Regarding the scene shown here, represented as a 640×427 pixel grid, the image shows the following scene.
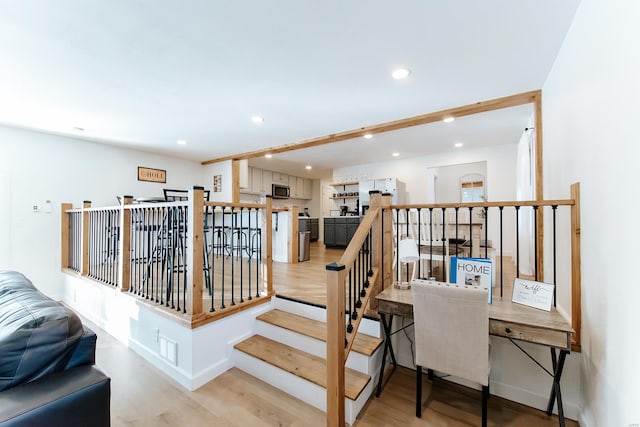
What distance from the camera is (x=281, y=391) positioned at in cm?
205

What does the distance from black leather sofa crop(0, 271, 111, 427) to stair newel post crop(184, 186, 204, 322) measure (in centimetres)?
93

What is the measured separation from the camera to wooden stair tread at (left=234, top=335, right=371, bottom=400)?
74.2 inches

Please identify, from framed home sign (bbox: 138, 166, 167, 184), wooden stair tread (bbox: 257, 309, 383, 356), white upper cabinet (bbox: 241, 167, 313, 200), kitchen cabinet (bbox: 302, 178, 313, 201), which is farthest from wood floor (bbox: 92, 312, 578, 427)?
kitchen cabinet (bbox: 302, 178, 313, 201)

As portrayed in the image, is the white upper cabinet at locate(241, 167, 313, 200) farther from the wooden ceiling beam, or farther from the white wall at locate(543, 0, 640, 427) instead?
the white wall at locate(543, 0, 640, 427)

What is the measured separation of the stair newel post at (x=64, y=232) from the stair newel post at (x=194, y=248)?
3.45 m

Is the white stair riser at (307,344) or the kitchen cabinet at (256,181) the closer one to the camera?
the white stair riser at (307,344)

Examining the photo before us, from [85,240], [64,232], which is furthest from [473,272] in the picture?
[64,232]

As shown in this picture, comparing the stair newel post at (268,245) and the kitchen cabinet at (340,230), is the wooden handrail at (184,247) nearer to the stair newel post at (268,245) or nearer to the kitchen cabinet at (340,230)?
the stair newel post at (268,245)

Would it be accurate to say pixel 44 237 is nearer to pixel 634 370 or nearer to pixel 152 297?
pixel 152 297

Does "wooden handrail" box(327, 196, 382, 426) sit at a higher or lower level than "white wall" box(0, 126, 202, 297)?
lower

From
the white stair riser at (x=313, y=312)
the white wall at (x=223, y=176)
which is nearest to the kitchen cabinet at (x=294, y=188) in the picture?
the white wall at (x=223, y=176)

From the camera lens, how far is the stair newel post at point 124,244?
2.80 m

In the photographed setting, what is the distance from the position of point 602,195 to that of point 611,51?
2.30 feet

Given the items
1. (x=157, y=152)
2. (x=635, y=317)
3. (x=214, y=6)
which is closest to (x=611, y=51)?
(x=635, y=317)
